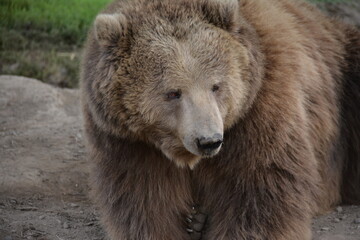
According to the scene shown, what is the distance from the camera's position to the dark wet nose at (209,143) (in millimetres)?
4602

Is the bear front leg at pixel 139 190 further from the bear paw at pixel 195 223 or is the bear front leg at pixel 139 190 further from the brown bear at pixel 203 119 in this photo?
the bear paw at pixel 195 223

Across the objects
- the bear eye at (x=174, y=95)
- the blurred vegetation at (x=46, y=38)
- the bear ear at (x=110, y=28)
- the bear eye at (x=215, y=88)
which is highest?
the bear ear at (x=110, y=28)

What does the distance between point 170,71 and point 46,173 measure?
118 inches

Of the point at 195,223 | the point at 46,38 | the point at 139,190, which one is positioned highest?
the point at 139,190

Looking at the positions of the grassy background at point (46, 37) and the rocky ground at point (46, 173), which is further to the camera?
the grassy background at point (46, 37)

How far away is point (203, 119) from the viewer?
186 inches

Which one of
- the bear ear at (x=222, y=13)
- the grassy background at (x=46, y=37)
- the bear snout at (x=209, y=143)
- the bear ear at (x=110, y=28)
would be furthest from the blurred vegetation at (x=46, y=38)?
the bear snout at (x=209, y=143)

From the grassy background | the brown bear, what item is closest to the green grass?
the grassy background

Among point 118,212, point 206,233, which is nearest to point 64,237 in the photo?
point 118,212

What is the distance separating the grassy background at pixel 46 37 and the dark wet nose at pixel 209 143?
649 cm

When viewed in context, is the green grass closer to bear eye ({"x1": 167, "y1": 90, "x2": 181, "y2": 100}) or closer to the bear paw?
the bear paw

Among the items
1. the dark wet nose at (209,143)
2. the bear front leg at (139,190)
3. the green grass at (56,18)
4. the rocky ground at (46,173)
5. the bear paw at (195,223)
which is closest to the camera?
the dark wet nose at (209,143)

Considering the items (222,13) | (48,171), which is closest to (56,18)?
(48,171)

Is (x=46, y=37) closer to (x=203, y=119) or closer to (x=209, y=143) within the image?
(x=203, y=119)
